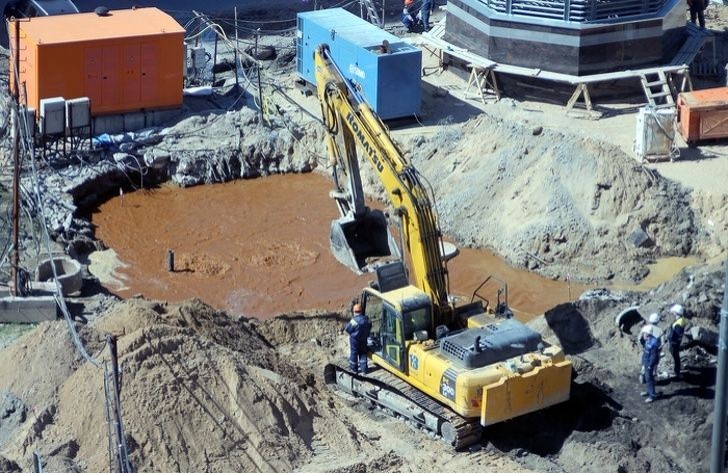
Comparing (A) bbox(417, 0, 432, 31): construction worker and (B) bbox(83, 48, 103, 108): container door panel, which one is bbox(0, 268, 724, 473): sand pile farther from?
(A) bbox(417, 0, 432, 31): construction worker

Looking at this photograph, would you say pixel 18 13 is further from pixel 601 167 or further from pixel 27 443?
pixel 27 443

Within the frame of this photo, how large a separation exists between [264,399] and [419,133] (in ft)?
43.3

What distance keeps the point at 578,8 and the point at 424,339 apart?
Answer: 568 inches

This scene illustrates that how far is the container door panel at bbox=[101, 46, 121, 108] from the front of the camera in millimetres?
32500

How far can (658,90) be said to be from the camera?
34375mm

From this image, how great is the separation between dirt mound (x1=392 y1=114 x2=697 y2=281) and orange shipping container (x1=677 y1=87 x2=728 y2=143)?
225 centimetres

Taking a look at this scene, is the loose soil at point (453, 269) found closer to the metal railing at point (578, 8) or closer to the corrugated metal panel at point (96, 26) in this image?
the corrugated metal panel at point (96, 26)

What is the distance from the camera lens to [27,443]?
1897 cm

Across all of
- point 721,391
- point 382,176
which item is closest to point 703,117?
point 382,176

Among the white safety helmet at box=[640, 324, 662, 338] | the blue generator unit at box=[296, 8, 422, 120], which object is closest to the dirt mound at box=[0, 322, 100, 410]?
the white safety helmet at box=[640, 324, 662, 338]

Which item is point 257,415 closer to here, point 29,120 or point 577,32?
point 29,120

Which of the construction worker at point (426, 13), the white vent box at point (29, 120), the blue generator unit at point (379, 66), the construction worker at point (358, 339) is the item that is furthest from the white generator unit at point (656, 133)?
the white vent box at point (29, 120)

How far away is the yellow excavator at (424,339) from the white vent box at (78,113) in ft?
30.1

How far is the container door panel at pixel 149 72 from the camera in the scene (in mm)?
32906
